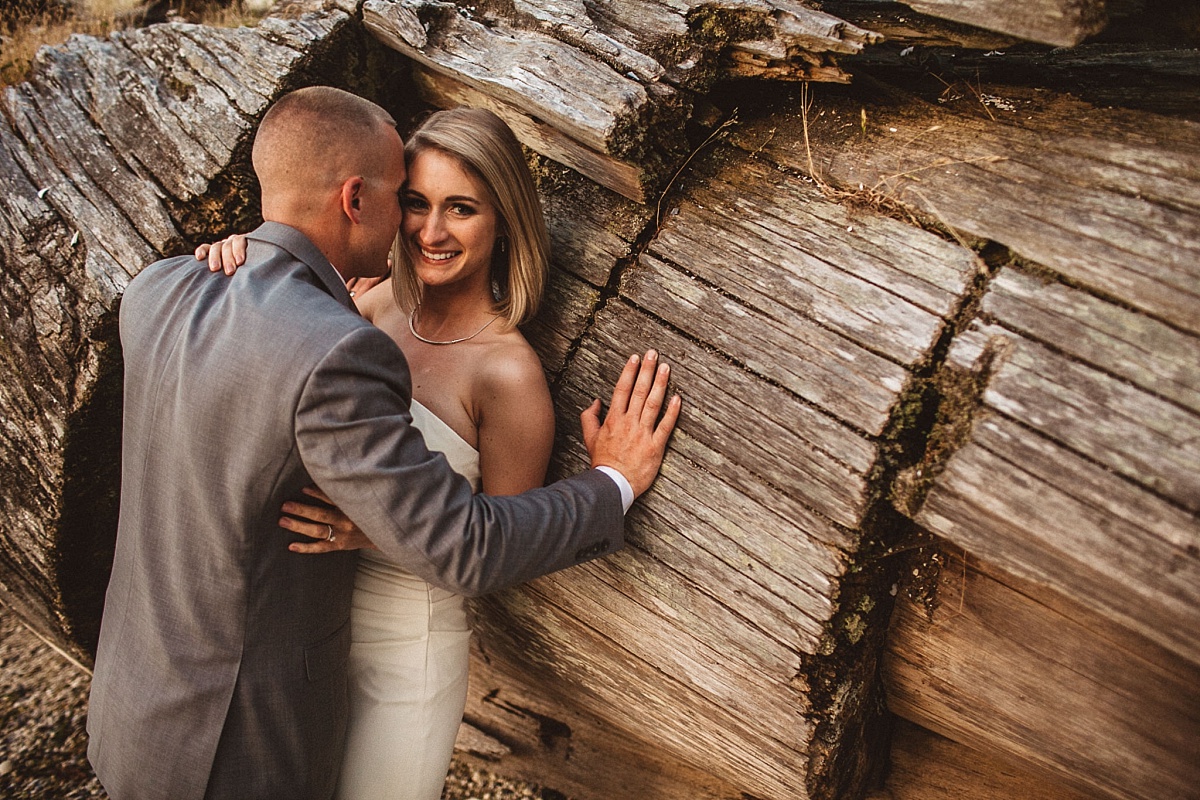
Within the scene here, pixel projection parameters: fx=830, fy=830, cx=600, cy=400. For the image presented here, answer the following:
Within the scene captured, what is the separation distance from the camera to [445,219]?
2.94m

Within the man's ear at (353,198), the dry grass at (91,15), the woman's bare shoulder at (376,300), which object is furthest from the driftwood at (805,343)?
the dry grass at (91,15)

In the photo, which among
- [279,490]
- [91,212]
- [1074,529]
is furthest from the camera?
[91,212]

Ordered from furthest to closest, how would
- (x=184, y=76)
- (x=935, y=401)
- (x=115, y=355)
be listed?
(x=184, y=76) → (x=115, y=355) → (x=935, y=401)

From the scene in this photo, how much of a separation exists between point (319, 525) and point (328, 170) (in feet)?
3.61

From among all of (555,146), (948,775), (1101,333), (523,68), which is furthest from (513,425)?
(948,775)

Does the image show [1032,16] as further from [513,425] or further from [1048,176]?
[513,425]

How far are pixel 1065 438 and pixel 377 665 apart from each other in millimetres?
2390

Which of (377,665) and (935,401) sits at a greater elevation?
(935,401)

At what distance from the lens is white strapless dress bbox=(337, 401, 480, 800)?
2984 millimetres

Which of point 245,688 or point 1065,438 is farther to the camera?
point 245,688

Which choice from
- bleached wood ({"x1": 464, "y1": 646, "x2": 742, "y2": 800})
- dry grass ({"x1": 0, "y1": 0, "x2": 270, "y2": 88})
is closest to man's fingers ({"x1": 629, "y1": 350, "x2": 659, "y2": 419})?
bleached wood ({"x1": 464, "y1": 646, "x2": 742, "y2": 800})

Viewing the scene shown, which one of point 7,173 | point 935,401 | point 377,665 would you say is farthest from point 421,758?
point 7,173

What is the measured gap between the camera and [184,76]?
11.6 ft

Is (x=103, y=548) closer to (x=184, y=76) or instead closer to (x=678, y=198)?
(x=184, y=76)
